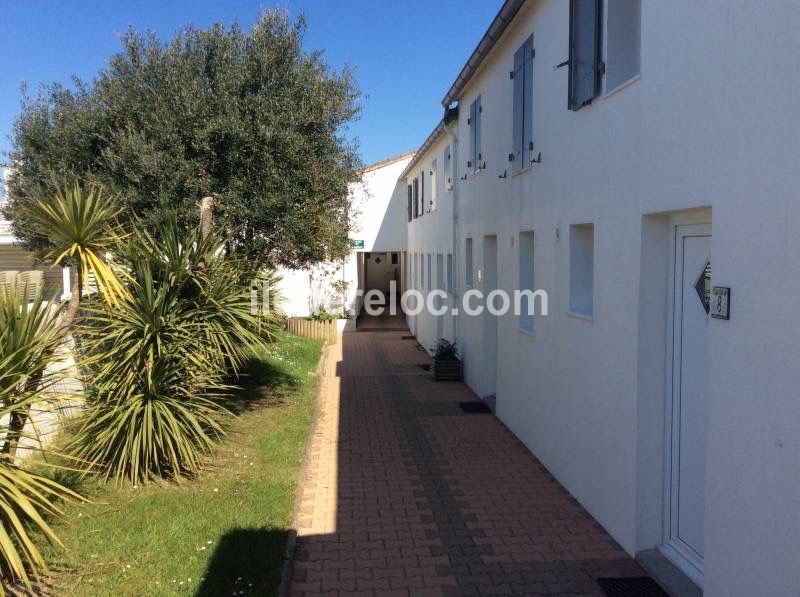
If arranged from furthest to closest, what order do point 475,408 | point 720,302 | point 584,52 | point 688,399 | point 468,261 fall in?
point 468,261 → point 475,408 → point 584,52 → point 688,399 → point 720,302

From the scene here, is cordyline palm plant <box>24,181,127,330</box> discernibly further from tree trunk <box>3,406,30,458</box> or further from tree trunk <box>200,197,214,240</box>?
tree trunk <box>200,197,214,240</box>

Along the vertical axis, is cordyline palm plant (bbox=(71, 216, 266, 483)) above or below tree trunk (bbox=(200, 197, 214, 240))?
below

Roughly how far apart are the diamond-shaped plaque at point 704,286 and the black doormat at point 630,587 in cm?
190

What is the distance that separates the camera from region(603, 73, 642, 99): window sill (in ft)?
16.6

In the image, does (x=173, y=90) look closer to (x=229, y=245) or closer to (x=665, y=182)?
(x=229, y=245)

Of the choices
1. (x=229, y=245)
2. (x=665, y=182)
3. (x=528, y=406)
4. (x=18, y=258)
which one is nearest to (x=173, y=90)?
(x=229, y=245)

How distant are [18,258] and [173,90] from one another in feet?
65.9

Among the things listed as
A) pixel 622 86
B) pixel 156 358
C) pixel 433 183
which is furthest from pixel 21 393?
pixel 433 183

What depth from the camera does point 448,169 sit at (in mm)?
15008

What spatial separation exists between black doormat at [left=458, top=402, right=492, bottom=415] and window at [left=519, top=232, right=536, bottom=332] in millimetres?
2344

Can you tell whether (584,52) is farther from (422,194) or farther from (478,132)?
(422,194)

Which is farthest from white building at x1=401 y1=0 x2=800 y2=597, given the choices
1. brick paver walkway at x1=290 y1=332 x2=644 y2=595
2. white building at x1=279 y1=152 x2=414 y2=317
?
white building at x1=279 y1=152 x2=414 y2=317

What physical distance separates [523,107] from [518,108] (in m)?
0.23

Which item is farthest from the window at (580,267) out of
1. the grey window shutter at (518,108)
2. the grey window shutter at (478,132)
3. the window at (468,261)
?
the window at (468,261)
